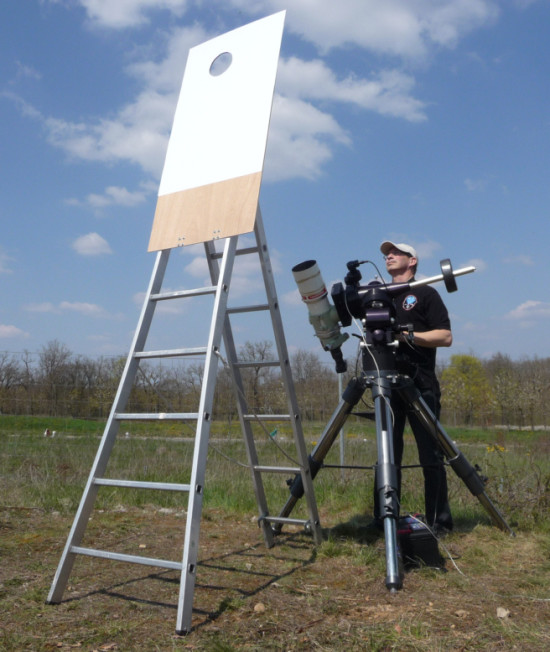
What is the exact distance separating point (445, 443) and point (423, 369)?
0.54 m

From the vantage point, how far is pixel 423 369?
3.93 metres

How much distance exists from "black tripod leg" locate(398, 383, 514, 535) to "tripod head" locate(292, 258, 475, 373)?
0.40m

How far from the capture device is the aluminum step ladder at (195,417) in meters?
2.50

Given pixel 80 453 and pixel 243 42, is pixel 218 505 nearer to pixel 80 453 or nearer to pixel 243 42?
pixel 243 42

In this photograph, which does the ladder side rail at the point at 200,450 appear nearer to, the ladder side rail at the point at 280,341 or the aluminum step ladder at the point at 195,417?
the aluminum step ladder at the point at 195,417

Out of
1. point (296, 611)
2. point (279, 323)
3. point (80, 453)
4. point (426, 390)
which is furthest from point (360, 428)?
point (296, 611)

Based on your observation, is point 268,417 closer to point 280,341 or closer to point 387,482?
point 280,341

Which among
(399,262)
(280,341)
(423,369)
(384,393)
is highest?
(399,262)

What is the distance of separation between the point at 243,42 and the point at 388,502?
9.16 feet

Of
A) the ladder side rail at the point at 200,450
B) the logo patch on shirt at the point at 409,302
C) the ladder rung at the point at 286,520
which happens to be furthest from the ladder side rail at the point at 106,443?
the logo patch on shirt at the point at 409,302

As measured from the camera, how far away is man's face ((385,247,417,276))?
13.1 feet

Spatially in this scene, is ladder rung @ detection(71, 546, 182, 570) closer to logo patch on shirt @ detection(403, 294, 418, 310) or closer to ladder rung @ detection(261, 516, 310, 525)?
ladder rung @ detection(261, 516, 310, 525)

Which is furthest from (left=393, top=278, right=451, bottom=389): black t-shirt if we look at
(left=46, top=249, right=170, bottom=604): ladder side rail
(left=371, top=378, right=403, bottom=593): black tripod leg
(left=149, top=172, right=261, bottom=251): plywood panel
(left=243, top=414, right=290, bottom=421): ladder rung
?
(left=46, top=249, right=170, bottom=604): ladder side rail

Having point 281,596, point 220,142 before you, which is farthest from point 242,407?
point 220,142
